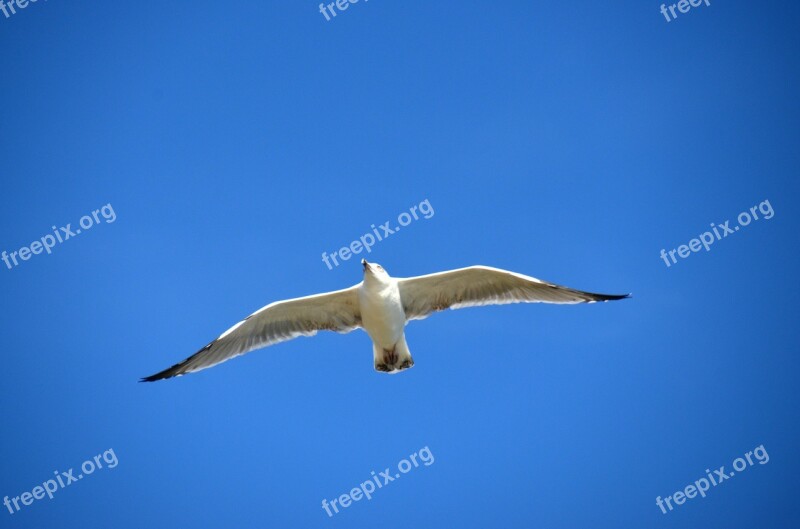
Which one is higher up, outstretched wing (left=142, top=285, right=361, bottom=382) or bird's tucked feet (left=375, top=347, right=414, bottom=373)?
outstretched wing (left=142, top=285, right=361, bottom=382)

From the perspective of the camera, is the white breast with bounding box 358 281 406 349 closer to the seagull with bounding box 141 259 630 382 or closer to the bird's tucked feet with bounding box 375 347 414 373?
the seagull with bounding box 141 259 630 382

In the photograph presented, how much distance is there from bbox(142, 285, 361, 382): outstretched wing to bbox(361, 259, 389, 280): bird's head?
464mm

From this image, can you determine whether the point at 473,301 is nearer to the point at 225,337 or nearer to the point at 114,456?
the point at 225,337

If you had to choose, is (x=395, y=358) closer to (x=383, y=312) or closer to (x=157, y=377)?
(x=383, y=312)

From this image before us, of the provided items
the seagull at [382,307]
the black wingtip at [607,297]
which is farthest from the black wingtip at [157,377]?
the black wingtip at [607,297]

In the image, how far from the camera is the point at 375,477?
13727 mm

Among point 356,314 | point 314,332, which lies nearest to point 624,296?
point 356,314

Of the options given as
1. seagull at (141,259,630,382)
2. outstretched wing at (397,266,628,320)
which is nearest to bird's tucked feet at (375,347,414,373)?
seagull at (141,259,630,382)

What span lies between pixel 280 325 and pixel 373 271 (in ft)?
6.22

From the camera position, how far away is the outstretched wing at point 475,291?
10.3 m

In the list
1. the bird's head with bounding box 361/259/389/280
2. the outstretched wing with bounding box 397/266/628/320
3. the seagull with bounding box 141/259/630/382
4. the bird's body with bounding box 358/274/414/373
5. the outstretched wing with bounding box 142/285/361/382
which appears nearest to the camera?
the bird's head with bounding box 361/259/389/280

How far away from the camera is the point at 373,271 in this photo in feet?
32.7

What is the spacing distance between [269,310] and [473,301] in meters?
3.02

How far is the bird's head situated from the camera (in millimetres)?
9899
